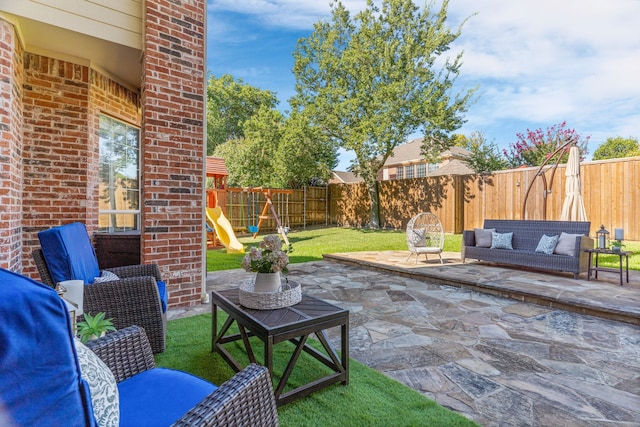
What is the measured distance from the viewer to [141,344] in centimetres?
154

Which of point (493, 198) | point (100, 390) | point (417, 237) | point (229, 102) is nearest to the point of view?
point (100, 390)

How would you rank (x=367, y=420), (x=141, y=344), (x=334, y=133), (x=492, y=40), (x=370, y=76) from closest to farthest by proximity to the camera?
(x=141, y=344), (x=367, y=420), (x=492, y=40), (x=370, y=76), (x=334, y=133)

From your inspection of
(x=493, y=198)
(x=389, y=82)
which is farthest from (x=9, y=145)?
(x=389, y=82)

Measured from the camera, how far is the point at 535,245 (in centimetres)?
554

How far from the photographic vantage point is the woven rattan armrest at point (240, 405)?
972mm

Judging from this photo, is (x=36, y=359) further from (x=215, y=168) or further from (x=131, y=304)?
(x=215, y=168)

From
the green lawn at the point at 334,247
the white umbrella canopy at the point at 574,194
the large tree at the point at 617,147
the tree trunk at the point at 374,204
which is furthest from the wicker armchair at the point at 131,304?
the large tree at the point at 617,147

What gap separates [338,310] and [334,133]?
36.8 ft

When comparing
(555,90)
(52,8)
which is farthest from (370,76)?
(52,8)

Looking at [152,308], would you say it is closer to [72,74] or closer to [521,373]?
[521,373]

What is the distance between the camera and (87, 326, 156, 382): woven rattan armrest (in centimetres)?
142

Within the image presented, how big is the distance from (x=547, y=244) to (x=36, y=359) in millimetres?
6085

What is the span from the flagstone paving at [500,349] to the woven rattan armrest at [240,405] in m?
1.20

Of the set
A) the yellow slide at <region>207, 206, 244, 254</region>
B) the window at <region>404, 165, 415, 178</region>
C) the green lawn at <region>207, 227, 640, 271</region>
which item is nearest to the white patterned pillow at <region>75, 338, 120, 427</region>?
the green lawn at <region>207, 227, 640, 271</region>
